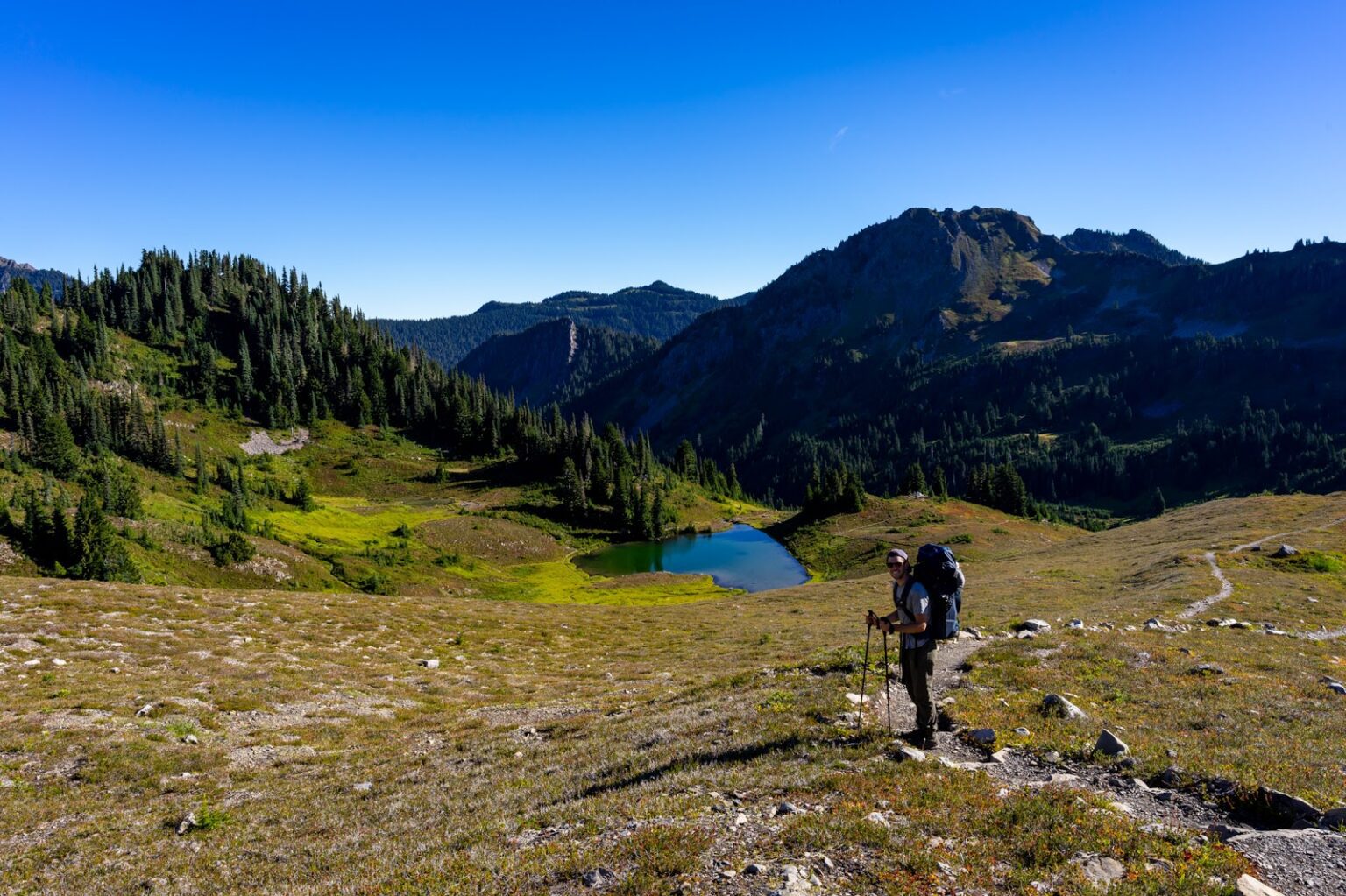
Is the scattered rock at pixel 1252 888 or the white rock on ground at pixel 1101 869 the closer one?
the scattered rock at pixel 1252 888

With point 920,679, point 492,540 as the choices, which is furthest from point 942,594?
point 492,540

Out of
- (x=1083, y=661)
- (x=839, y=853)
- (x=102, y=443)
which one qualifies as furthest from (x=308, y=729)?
(x=102, y=443)

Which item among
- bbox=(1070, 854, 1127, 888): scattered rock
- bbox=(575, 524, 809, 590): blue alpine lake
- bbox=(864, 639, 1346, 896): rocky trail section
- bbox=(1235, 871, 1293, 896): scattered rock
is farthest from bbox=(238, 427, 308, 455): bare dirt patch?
bbox=(1235, 871, 1293, 896): scattered rock

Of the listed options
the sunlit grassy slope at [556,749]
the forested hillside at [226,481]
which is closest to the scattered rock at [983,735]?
the sunlit grassy slope at [556,749]

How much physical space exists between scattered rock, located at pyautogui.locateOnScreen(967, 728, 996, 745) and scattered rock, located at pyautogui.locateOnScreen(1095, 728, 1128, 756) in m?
1.91

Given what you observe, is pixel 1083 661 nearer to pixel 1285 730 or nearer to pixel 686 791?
Answer: pixel 1285 730

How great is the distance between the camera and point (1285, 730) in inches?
562

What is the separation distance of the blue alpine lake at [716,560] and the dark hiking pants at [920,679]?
85951mm

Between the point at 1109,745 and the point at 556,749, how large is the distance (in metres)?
13.2

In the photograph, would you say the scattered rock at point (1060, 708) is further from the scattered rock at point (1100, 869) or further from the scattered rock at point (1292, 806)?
the scattered rock at point (1100, 869)

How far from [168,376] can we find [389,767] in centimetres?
23105

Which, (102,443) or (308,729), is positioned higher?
(102,443)

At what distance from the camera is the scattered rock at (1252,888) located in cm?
768

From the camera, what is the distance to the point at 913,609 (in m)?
13.7
